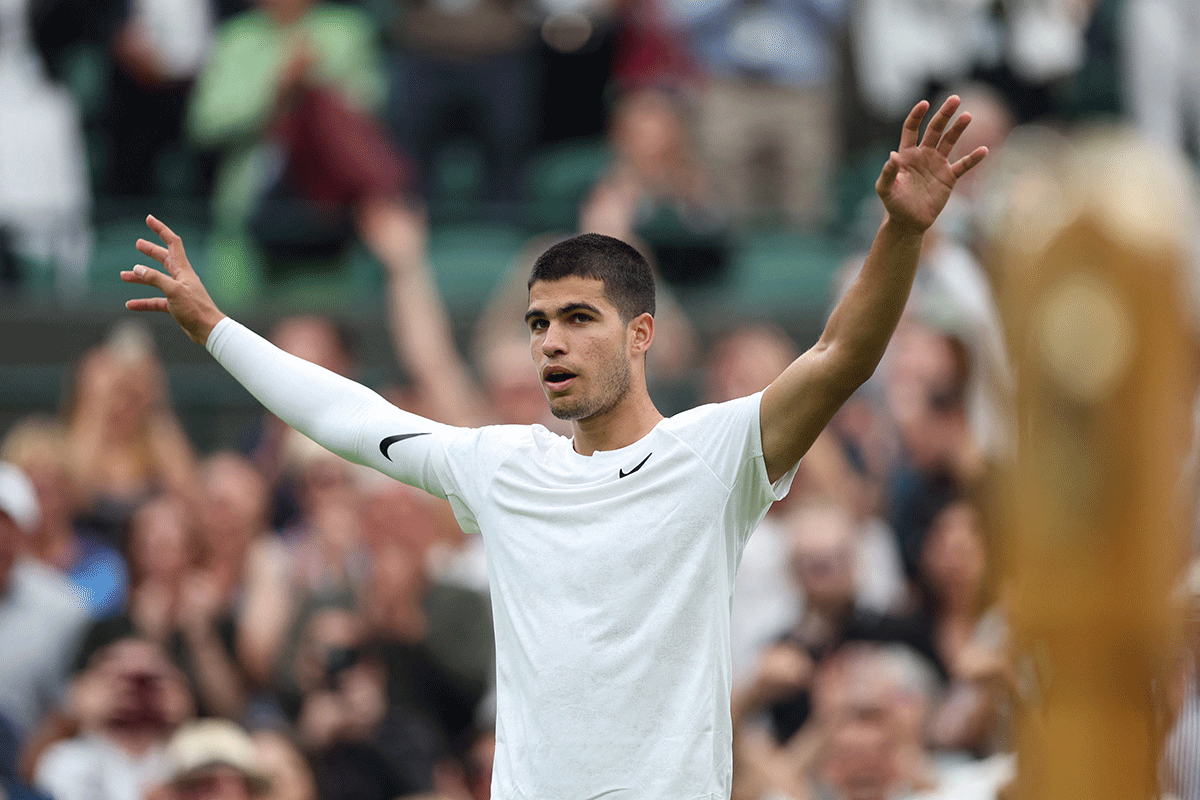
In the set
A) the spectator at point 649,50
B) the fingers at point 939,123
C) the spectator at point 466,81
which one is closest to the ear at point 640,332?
A: the fingers at point 939,123

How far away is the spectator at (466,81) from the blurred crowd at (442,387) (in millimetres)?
20

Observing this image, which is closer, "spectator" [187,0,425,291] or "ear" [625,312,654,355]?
"ear" [625,312,654,355]

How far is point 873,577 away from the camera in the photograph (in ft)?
23.5

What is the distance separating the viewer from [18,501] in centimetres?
724

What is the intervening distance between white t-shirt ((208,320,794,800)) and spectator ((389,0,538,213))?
702cm

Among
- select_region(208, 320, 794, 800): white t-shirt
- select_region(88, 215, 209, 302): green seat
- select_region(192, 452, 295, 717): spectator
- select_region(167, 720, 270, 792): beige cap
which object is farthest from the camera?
select_region(88, 215, 209, 302): green seat

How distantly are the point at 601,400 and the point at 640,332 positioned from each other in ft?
0.70

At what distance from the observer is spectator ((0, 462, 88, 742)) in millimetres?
6996

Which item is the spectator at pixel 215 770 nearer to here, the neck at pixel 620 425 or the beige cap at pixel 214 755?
the beige cap at pixel 214 755

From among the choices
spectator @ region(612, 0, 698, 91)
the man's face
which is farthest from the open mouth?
spectator @ region(612, 0, 698, 91)

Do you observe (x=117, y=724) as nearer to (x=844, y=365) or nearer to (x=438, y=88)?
(x=844, y=365)

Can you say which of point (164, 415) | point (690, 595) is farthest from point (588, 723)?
point (164, 415)

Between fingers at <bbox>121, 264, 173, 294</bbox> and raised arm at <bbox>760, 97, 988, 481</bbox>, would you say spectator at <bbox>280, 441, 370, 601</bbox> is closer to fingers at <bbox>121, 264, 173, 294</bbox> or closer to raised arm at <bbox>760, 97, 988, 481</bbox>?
fingers at <bbox>121, 264, 173, 294</bbox>

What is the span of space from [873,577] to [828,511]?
0.39m
